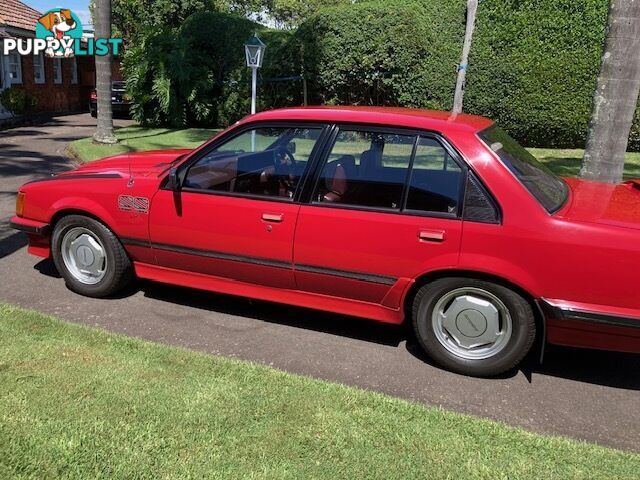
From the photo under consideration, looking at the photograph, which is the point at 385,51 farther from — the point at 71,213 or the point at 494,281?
the point at 494,281

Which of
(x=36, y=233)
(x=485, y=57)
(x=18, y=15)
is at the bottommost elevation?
(x=36, y=233)

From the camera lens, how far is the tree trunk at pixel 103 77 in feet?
44.7

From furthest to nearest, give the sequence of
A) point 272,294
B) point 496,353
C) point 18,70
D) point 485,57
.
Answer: point 18,70
point 485,57
point 272,294
point 496,353

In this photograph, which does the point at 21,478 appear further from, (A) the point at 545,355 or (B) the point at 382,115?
(A) the point at 545,355

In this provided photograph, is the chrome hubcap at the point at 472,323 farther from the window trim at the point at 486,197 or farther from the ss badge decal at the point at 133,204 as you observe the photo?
the ss badge decal at the point at 133,204

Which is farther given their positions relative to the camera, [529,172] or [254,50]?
[254,50]

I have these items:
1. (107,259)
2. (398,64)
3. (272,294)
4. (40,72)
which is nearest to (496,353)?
(272,294)

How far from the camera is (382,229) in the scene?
3711 millimetres

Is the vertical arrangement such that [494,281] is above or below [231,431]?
above

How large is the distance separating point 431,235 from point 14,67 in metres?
23.1

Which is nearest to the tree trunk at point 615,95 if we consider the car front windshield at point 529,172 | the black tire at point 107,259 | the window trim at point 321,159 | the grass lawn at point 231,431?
the car front windshield at point 529,172

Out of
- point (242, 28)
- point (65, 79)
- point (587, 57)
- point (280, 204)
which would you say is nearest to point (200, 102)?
point (242, 28)

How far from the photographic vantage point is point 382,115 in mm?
3949

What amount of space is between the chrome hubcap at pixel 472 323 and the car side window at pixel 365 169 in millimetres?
771
